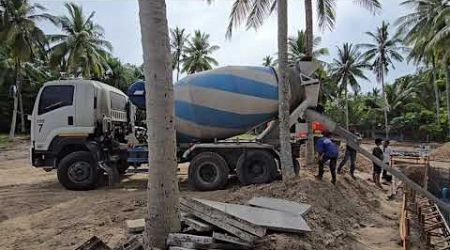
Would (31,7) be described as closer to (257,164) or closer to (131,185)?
(131,185)

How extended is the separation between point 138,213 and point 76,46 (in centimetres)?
3468

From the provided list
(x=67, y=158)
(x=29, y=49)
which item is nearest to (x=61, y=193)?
(x=67, y=158)

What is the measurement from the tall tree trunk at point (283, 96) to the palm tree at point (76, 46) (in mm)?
32062

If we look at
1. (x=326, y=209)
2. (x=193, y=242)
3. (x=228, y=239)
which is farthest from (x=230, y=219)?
(x=326, y=209)

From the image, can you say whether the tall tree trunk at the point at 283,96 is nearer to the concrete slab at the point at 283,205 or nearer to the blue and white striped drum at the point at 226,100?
the blue and white striped drum at the point at 226,100

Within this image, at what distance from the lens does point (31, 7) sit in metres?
39.8

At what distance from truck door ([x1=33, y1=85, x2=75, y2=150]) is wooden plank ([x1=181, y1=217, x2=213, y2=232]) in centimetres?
749

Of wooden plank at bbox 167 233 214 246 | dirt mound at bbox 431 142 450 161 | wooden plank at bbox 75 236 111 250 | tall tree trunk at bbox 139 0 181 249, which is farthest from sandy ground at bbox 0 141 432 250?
dirt mound at bbox 431 142 450 161

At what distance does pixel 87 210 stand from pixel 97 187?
137 inches

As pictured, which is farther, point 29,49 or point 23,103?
point 23,103

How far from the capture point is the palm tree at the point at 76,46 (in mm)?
41438

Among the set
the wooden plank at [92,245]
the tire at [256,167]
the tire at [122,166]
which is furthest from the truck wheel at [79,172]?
the wooden plank at [92,245]

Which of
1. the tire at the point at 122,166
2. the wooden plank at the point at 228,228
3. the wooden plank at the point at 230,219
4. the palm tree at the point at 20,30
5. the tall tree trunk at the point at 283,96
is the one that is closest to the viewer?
the wooden plank at the point at 228,228

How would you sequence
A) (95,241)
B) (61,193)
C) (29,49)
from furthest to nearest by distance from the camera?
1. (29,49)
2. (61,193)
3. (95,241)
